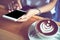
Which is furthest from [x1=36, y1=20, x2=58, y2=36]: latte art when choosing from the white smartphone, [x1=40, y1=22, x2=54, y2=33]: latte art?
the white smartphone

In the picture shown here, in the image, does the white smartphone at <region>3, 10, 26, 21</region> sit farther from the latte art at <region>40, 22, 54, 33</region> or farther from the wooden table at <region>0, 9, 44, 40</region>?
the latte art at <region>40, 22, 54, 33</region>

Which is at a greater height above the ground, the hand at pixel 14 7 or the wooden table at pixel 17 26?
the hand at pixel 14 7

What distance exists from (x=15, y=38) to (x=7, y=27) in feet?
0.29

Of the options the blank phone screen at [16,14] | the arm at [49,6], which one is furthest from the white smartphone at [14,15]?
the arm at [49,6]

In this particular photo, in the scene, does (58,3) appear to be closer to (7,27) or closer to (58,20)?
(58,20)

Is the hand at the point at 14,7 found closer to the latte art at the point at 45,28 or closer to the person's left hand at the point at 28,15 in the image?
the person's left hand at the point at 28,15

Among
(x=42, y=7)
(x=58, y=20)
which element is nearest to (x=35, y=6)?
(x=42, y=7)

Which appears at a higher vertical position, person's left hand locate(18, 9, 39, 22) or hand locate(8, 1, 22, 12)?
hand locate(8, 1, 22, 12)

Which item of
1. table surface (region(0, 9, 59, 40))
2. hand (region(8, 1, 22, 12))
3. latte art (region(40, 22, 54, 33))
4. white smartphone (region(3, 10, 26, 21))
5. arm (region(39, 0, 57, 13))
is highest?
arm (region(39, 0, 57, 13))

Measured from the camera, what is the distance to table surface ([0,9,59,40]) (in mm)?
653

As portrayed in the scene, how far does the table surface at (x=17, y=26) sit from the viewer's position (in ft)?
2.14

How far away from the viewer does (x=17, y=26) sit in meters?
0.69

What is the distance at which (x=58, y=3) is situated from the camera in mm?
719

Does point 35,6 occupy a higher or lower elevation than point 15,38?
higher
